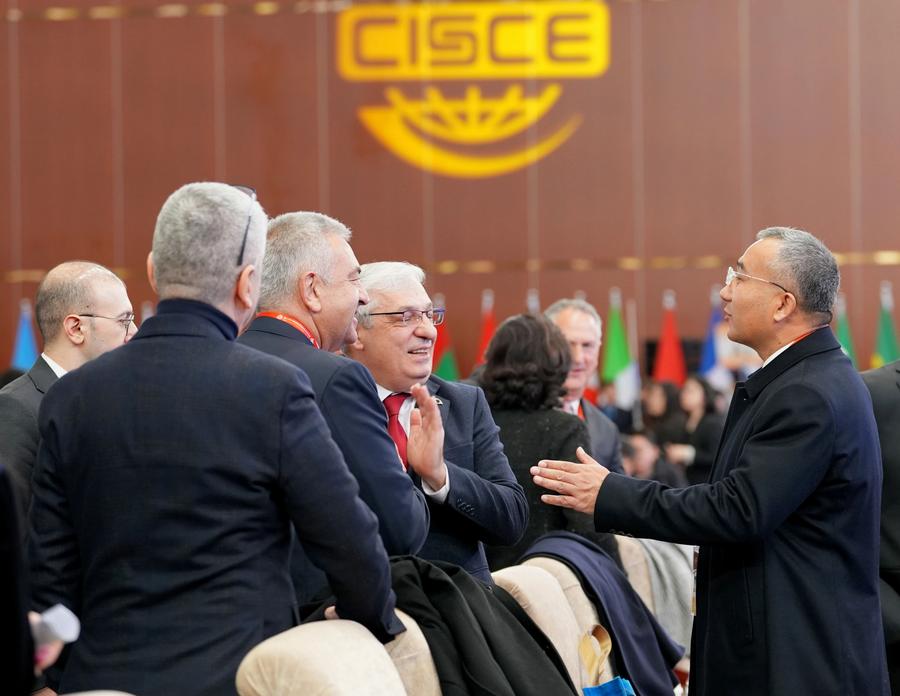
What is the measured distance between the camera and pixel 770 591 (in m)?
2.84

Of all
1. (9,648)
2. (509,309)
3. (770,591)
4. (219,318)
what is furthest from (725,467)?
(509,309)

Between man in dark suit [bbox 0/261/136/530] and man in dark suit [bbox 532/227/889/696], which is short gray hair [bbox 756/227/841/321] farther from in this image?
man in dark suit [bbox 0/261/136/530]

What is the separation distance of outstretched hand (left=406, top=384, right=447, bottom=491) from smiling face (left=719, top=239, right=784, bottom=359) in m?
0.79

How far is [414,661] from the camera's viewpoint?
2305 mm

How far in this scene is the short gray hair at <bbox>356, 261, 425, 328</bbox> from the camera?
3.02m

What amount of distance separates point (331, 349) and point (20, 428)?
804 mm

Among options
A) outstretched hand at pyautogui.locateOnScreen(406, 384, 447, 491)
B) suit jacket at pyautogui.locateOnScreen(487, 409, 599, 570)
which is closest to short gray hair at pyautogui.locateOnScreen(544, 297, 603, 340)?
suit jacket at pyautogui.locateOnScreen(487, 409, 599, 570)

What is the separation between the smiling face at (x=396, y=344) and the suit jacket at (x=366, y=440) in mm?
605

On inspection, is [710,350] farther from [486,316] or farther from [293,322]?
[293,322]

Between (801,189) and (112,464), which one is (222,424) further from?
(801,189)

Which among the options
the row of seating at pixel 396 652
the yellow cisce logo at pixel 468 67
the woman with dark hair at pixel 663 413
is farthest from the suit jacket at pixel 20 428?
the yellow cisce logo at pixel 468 67

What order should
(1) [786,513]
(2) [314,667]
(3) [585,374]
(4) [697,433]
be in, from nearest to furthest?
(2) [314,667] < (1) [786,513] < (3) [585,374] < (4) [697,433]

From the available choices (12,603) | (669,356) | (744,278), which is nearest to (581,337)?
(744,278)

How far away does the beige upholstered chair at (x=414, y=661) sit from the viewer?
2281 mm
